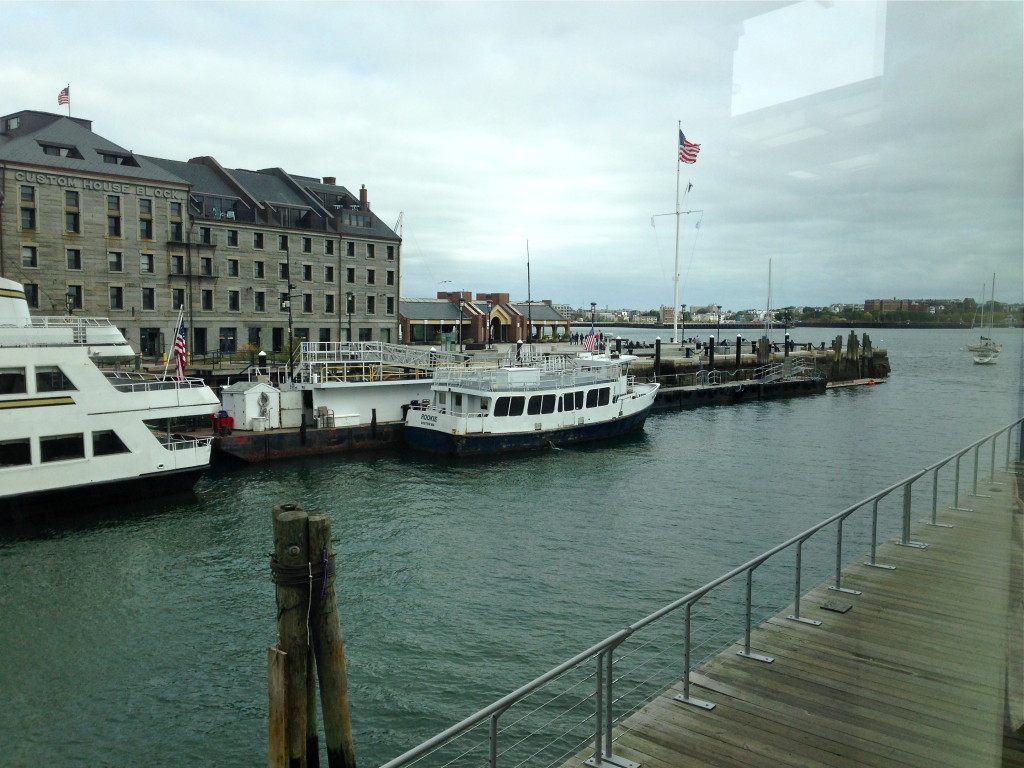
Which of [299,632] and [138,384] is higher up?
[138,384]

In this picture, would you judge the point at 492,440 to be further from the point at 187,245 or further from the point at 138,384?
the point at 187,245

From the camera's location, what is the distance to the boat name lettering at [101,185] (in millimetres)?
46156

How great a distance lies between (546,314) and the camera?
92.4m

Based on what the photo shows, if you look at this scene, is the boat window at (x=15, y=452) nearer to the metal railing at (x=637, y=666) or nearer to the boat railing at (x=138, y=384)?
the boat railing at (x=138, y=384)

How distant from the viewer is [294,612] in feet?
27.6

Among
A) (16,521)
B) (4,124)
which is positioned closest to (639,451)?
(16,521)

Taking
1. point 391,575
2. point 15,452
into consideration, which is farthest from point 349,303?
point 391,575

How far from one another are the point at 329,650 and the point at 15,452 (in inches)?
767

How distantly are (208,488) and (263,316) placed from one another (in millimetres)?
31563

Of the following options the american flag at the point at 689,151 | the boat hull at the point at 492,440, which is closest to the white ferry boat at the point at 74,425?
the boat hull at the point at 492,440

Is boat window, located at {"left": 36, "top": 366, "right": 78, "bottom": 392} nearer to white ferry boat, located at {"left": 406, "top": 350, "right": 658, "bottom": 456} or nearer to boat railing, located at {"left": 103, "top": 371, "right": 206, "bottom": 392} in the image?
boat railing, located at {"left": 103, "top": 371, "right": 206, "bottom": 392}

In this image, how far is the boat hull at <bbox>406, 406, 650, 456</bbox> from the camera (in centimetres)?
3503

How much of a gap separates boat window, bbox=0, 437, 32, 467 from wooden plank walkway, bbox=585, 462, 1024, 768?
2261 cm

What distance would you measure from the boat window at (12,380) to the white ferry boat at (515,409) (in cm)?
1668
